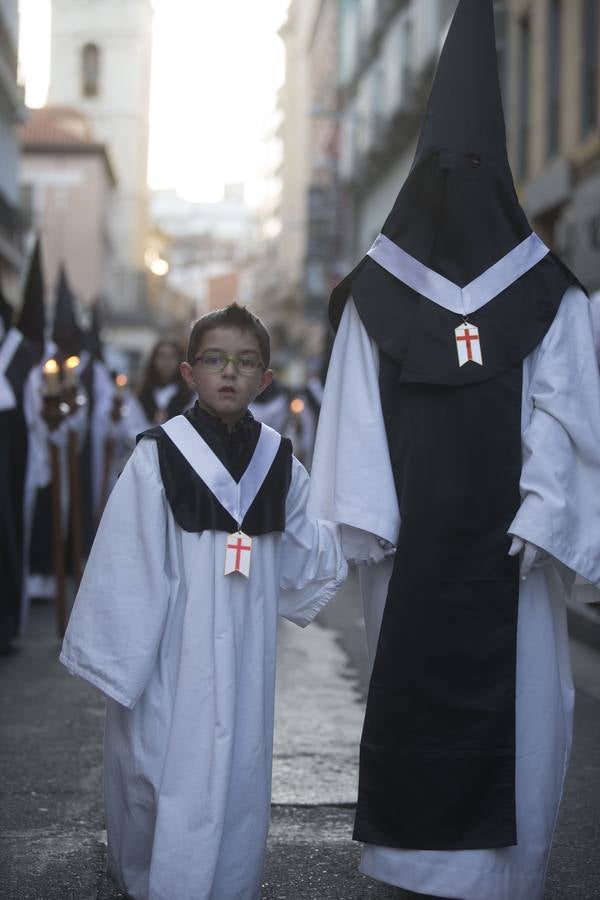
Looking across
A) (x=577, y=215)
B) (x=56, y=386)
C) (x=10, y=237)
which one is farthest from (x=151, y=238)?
(x=56, y=386)

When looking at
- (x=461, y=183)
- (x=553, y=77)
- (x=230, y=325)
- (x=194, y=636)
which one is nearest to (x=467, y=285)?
(x=461, y=183)

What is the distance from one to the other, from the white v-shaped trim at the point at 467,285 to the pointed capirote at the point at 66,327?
700 centimetres

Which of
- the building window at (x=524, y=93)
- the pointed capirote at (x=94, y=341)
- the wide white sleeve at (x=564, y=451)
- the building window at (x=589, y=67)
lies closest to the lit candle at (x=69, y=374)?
the pointed capirote at (x=94, y=341)

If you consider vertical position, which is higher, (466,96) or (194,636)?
(466,96)

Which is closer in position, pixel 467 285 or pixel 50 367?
pixel 467 285

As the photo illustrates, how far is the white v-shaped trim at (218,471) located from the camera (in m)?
4.00

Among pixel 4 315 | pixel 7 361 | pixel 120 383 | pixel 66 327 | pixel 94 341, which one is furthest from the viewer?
pixel 94 341

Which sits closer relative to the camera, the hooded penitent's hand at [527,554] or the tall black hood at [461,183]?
the hooded penitent's hand at [527,554]

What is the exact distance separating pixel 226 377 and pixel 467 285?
78 centimetres

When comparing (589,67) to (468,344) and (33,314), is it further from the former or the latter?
(468,344)

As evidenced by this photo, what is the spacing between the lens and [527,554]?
13.4ft

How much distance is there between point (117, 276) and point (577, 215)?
46485mm

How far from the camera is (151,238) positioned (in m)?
76.6

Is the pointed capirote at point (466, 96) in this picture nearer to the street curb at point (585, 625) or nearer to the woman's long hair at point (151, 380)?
the street curb at point (585, 625)
